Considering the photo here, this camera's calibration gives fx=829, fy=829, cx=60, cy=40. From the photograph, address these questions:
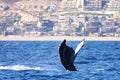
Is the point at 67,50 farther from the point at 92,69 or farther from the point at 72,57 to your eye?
the point at 92,69

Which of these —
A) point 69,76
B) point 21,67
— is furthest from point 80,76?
point 21,67

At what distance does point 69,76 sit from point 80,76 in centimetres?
61

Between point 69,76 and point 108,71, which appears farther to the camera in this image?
point 108,71

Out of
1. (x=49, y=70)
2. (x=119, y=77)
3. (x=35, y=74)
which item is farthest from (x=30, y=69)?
(x=119, y=77)

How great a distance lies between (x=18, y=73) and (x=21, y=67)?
4909 mm

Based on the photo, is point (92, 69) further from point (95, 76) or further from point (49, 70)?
point (95, 76)

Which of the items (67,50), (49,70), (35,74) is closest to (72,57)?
(67,50)

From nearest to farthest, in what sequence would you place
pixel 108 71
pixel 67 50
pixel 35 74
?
pixel 67 50 → pixel 35 74 → pixel 108 71

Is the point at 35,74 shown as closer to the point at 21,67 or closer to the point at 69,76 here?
the point at 69,76

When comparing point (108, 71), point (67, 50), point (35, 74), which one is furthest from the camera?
A: point (108, 71)

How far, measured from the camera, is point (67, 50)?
38906 millimetres

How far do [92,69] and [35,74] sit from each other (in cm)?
521

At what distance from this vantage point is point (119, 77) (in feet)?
132

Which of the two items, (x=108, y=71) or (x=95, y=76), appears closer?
(x=95, y=76)
